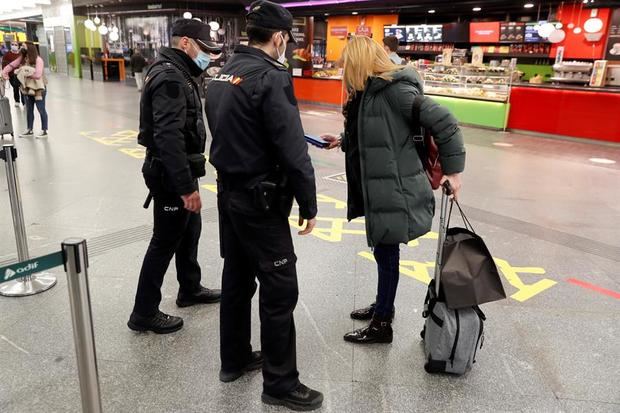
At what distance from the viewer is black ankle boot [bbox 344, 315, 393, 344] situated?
2.53m

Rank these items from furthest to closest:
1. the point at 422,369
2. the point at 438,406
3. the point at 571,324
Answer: the point at 571,324, the point at 422,369, the point at 438,406

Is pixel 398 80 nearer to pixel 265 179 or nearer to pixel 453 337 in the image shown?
pixel 265 179

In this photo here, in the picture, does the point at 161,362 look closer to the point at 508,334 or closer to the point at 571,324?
the point at 508,334

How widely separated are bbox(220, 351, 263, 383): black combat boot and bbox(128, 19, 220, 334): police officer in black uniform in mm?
523

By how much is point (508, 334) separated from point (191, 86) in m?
2.09

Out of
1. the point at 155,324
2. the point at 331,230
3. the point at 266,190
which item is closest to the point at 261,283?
the point at 266,190

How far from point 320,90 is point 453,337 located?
11.9 meters

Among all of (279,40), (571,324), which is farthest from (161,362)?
(571,324)

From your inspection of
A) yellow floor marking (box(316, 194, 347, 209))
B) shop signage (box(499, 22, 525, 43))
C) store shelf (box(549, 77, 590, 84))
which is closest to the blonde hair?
yellow floor marking (box(316, 194, 347, 209))

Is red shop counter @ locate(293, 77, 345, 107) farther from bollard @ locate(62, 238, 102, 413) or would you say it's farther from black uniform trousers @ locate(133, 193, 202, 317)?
bollard @ locate(62, 238, 102, 413)

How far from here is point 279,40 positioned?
1.87 m

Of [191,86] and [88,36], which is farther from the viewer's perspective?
[88,36]

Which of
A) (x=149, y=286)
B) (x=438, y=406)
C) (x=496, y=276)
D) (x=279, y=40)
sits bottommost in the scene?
(x=438, y=406)

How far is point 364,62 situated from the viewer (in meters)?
2.18
